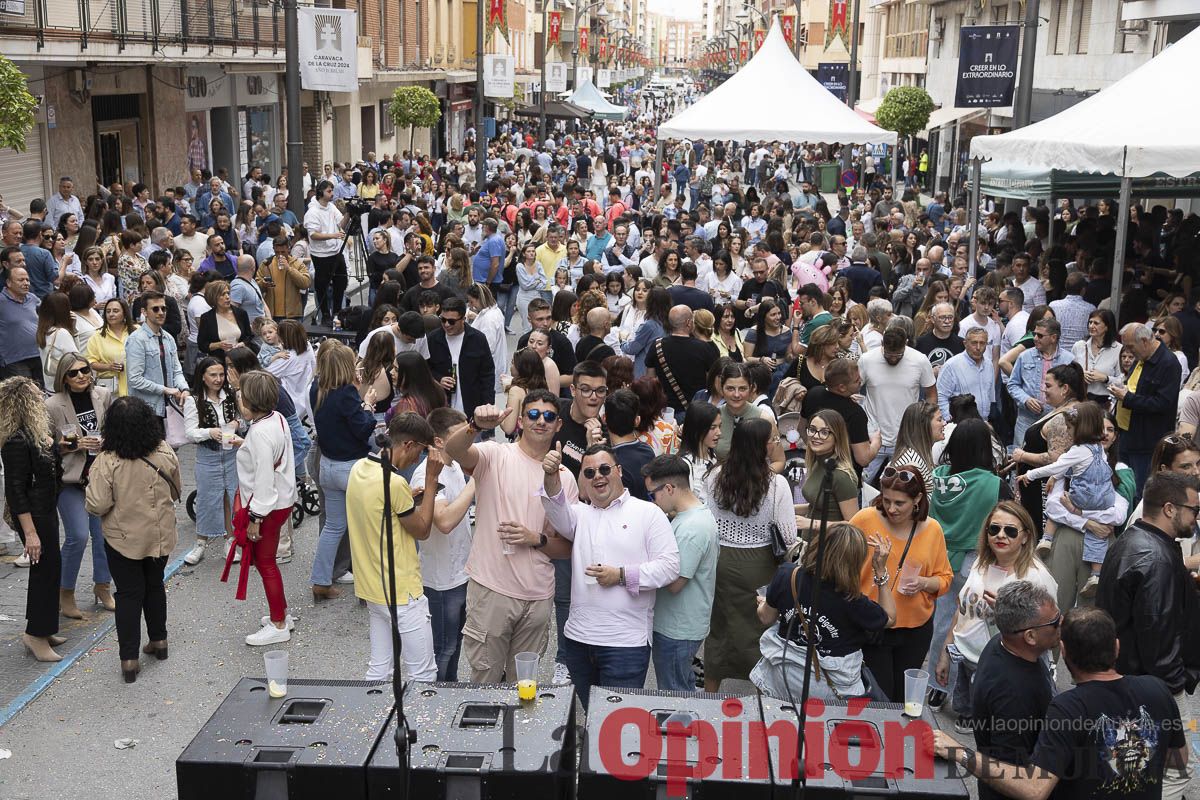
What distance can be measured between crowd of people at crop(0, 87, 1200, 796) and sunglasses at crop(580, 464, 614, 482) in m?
0.01

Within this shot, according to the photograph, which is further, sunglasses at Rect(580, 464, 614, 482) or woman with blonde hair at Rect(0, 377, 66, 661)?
woman with blonde hair at Rect(0, 377, 66, 661)

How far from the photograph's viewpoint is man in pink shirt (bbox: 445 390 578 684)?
17.0 feet

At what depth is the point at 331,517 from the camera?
24.0ft

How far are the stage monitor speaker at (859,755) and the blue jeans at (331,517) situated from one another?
12.8 ft

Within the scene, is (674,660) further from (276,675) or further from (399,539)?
(276,675)

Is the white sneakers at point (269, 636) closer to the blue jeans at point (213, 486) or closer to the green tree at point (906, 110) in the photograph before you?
the blue jeans at point (213, 486)

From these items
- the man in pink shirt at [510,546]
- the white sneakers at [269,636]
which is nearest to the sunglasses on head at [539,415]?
the man in pink shirt at [510,546]

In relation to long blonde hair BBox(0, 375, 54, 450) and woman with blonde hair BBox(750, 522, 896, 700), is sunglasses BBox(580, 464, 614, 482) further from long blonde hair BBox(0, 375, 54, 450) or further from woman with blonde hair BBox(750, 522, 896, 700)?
long blonde hair BBox(0, 375, 54, 450)

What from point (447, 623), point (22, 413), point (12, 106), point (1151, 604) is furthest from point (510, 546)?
point (12, 106)

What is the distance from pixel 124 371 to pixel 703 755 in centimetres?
650

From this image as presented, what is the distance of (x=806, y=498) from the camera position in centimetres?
607

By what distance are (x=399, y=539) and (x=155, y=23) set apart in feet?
53.1

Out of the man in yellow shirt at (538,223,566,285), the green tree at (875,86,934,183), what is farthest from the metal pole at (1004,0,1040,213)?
the green tree at (875,86,934,183)

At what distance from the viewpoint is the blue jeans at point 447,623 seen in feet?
18.5
